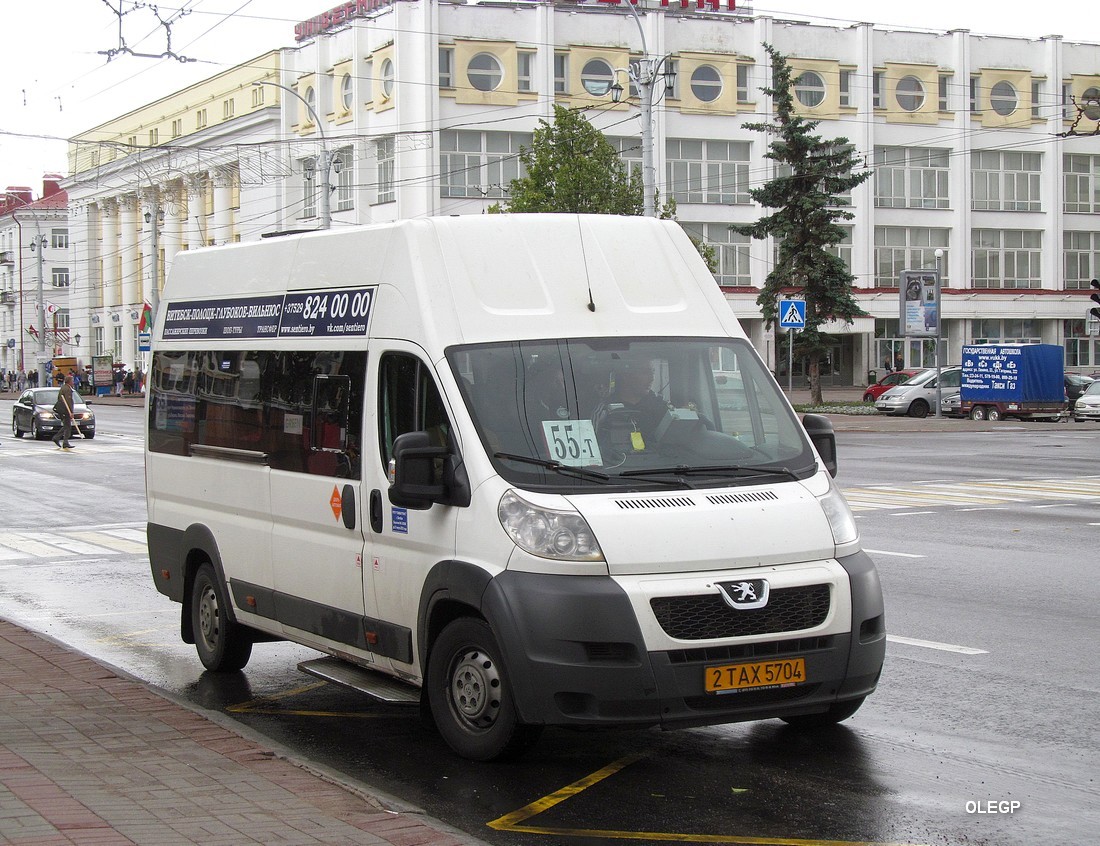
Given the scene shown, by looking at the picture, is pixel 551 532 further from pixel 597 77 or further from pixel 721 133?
pixel 721 133

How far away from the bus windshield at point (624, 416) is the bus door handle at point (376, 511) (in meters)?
0.76

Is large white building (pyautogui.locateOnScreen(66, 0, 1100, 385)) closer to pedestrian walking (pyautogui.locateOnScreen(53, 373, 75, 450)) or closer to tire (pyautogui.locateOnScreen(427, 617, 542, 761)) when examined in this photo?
pedestrian walking (pyautogui.locateOnScreen(53, 373, 75, 450))

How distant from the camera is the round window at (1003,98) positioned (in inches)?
3009

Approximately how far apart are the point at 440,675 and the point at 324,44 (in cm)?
6707

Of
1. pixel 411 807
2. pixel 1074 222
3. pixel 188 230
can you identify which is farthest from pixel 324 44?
pixel 411 807

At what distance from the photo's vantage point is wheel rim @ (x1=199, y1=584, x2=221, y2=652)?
892cm

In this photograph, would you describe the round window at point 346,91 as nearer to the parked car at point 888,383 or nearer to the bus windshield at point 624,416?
the parked car at point 888,383

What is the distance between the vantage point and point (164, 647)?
32.6 ft

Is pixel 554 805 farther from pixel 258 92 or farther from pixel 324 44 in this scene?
pixel 258 92

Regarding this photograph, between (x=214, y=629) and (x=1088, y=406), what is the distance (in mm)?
39594

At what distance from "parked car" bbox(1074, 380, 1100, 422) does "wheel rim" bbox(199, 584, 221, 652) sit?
39240mm

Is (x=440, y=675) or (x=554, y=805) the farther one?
(x=440, y=675)

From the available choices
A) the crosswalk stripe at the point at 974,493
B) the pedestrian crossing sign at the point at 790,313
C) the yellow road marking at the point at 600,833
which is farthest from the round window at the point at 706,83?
the yellow road marking at the point at 600,833

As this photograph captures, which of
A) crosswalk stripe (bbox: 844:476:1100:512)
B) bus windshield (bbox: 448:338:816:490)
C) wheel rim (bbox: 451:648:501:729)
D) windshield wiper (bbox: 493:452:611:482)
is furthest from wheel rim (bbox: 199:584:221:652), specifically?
crosswalk stripe (bbox: 844:476:1100:512)
